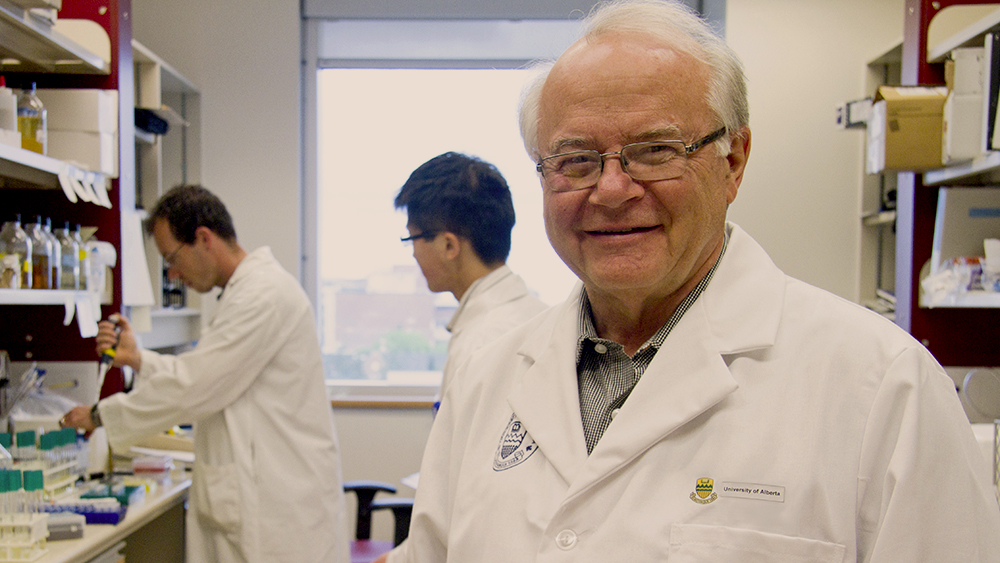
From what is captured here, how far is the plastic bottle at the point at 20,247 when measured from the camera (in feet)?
6.23

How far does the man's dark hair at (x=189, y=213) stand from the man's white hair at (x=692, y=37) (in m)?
1.83

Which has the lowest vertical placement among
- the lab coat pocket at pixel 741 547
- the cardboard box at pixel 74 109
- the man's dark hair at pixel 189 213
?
the lab coat pocket at pixel 741 547

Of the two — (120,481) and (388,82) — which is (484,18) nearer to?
(388,82)

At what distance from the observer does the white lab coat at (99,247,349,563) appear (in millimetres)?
2180

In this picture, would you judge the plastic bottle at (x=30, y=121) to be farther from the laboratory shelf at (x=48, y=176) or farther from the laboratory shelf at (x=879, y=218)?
the laboratory shelf at (x=879, y=218)

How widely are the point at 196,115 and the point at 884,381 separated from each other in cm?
383

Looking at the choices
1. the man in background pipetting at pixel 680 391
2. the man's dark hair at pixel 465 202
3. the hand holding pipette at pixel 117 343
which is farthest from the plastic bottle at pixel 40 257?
the man in background pipetting at pixel 680 391

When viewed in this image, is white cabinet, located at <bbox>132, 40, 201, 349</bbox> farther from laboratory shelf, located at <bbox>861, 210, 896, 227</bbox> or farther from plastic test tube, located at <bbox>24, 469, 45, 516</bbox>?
laboratory shelf, located at <bbox>861, 210, 896, 227</bbox>

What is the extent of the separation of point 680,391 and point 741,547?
181mm

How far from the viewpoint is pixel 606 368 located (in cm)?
100

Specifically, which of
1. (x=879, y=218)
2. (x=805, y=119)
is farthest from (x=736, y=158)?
(x=805, y=119)

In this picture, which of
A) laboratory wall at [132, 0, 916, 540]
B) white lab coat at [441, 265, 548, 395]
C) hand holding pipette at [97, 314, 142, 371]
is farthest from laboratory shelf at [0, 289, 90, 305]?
laboratory wall at [132, 0, 916, 540]

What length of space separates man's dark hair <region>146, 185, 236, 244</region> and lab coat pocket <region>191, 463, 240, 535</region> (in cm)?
79

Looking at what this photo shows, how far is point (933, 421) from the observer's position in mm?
721
